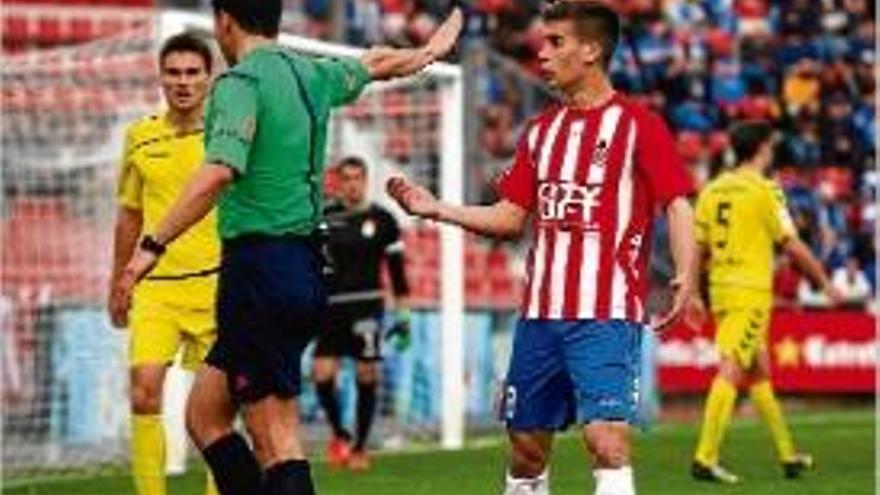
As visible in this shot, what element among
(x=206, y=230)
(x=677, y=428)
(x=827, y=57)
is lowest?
(x=677, y=428)

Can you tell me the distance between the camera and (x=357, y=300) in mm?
18562

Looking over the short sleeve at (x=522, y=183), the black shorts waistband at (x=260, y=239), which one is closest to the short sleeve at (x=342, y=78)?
the black shorts waistband at (x=260, y=239)

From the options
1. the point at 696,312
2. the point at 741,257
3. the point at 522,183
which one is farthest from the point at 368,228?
the point at 522,183

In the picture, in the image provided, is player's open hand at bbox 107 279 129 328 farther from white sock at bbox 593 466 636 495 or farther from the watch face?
the watch face

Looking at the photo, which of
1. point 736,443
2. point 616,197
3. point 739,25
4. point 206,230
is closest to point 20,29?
point 739,25

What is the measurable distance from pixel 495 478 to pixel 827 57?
16.7 meters

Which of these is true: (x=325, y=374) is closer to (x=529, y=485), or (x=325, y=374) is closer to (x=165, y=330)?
(x=165, y=330)

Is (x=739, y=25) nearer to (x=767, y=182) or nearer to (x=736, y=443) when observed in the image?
(x=736, y=443)

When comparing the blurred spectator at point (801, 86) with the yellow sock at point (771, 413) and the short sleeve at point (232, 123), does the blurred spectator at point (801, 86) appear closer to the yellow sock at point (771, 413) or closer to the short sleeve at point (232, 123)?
the yellow sock at point (771, 413)

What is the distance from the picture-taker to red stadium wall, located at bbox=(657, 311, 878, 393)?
2736 centimetres

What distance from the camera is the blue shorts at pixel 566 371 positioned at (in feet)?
31.5

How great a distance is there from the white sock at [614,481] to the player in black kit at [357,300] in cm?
878

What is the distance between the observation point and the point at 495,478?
16.3 m

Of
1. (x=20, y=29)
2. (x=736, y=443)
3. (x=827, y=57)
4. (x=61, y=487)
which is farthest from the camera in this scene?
(x=827, y=57)
